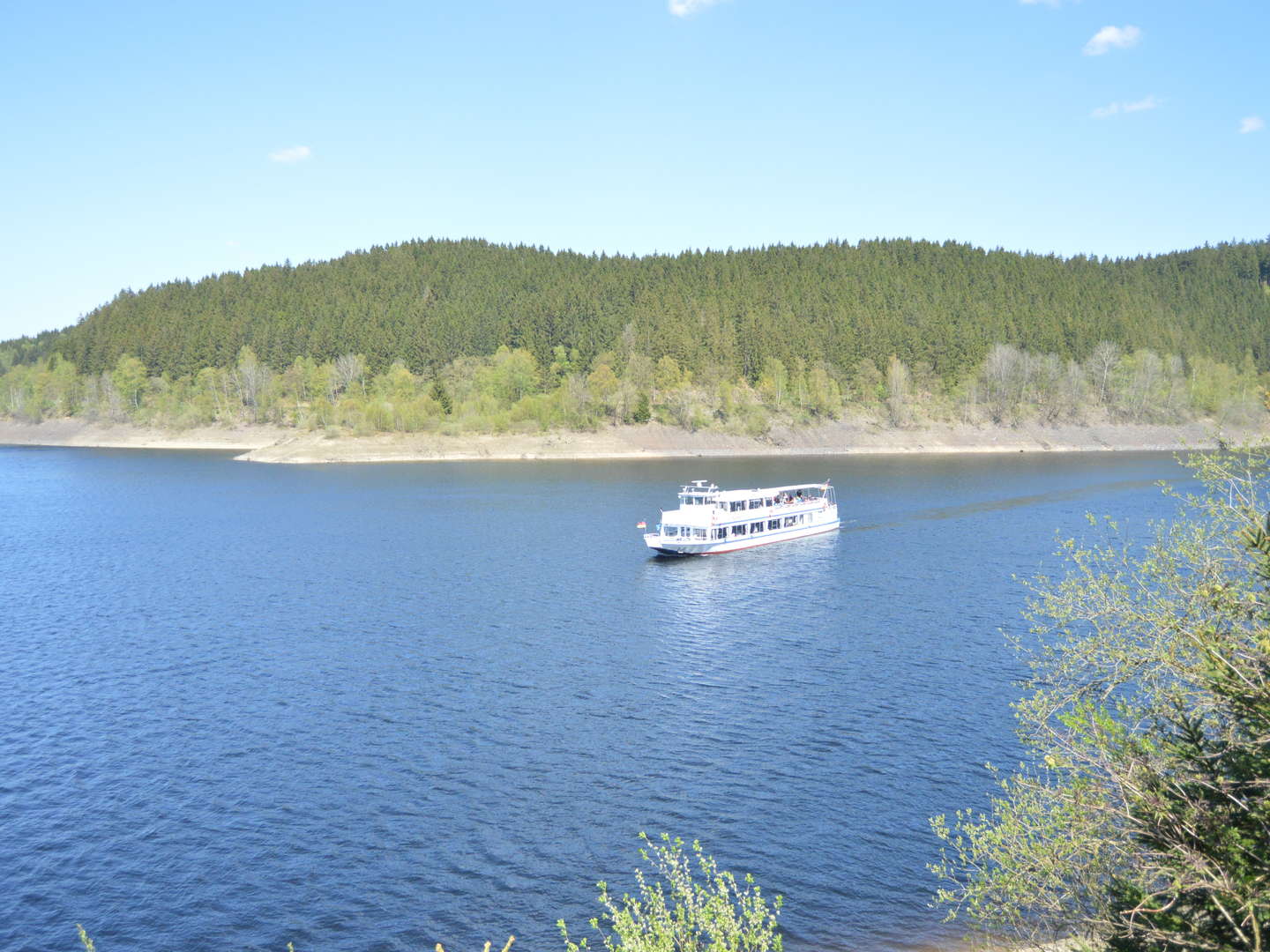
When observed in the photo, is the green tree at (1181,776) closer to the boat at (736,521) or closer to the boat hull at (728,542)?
the boat hull at (728,542)

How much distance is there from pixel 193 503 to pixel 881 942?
126 meters

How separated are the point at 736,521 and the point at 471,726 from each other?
2119 inches

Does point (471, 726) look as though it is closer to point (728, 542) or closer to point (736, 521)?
point (728, 542)

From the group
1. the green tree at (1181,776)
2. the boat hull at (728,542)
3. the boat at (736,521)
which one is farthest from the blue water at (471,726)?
the green tree at (1181,776)

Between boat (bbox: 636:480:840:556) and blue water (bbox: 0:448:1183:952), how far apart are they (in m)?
2.38

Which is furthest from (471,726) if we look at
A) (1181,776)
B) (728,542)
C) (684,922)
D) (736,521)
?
(736,521)

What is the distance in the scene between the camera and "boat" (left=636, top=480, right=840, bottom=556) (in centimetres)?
9556

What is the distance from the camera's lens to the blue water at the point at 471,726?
33.4m

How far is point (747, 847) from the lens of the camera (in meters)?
36.1

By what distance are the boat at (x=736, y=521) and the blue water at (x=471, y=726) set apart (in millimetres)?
2376

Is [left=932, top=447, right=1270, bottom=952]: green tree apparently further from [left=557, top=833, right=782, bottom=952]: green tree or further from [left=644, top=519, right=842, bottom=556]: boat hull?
[left=644, top=519, right=842, bottom=556]: boat hull

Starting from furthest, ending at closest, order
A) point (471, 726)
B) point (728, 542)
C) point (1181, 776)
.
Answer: point (728, 542) → point (471, 726) → point (1181, 776)

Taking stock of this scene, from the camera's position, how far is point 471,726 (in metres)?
48.8

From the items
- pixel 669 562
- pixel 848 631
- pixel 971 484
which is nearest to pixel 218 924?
pixel 848 631
